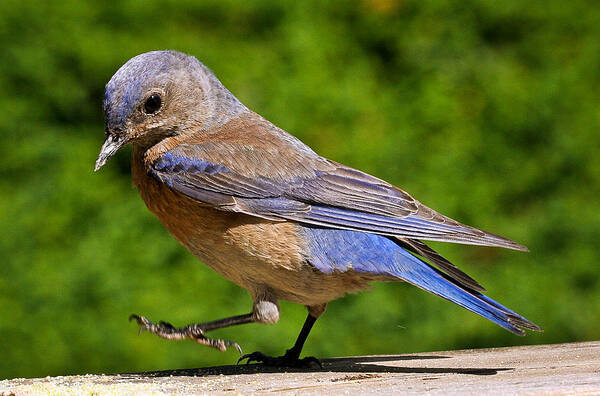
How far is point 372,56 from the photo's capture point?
6.93 m

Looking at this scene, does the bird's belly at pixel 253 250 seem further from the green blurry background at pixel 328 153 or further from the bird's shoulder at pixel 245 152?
the green blurry background at pixel 328 153

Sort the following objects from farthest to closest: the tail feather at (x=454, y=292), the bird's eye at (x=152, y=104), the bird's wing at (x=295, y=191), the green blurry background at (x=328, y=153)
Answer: the green blurry background at (x=328, y=153), the bird's eye at (x=152, y=104), the bird's wing at (x=295, y=191), the tail feather at (x=454, y=292)

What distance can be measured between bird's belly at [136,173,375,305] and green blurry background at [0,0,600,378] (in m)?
1.82

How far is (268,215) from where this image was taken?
12.9 feet

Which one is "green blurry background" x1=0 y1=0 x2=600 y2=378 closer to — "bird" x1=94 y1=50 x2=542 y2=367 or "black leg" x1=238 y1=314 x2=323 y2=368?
"black leg" x1=238 y1=314 x2=323 y2=368

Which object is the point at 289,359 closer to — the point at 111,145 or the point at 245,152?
the point at 245,152

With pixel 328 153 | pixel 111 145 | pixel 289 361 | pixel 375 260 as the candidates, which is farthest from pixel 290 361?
pixel 328 153

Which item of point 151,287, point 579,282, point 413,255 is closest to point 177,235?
point 413,255

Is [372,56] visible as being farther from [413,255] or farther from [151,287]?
[413,255]

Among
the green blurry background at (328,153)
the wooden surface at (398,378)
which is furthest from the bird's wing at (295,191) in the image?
the green blurry background at (328,153)

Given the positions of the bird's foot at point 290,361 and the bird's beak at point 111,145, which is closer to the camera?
the bird's beak at point 111,145

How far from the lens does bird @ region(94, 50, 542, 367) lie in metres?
3.87

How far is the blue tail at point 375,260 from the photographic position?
382 centimetres

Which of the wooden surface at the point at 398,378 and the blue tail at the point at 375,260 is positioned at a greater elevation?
the blue tail at the point at 375,260
